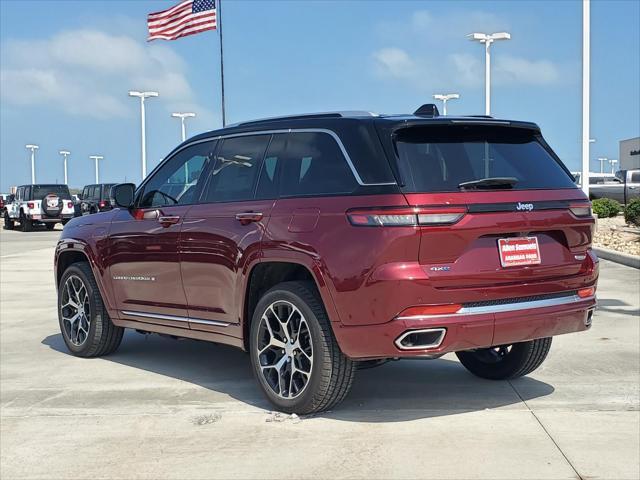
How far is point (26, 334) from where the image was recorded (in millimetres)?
8125

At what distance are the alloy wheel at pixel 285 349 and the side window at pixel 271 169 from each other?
2.42 ft

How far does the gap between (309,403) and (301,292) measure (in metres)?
0.67

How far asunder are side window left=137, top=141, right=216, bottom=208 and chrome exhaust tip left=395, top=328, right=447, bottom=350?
6.85 feet

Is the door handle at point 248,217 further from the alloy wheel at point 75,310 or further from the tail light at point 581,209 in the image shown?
the alloy wheel at point 75,310

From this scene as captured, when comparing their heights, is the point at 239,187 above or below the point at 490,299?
above

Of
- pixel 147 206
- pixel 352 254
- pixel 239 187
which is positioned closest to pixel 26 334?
pixel 147 206

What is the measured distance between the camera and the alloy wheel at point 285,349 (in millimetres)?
4840

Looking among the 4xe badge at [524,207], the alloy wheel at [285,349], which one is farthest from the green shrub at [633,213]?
the alloy wheel at [285,349]

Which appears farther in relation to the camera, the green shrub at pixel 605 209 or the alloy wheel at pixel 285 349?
the green shrub at pixel 605 209

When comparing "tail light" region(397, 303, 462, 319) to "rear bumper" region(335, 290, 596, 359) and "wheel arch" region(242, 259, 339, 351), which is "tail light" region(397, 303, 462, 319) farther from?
"wheel arch" region(242, 259, 339, 351)

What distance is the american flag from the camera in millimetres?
25359

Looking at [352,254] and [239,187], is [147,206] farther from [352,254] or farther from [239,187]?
[352,254]

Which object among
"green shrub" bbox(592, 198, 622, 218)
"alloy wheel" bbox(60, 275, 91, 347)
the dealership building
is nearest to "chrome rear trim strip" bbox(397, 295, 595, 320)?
"alloy wheel" bbox(60, 275, 91, 347)

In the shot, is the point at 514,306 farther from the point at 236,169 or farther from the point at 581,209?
the point at 236,169
